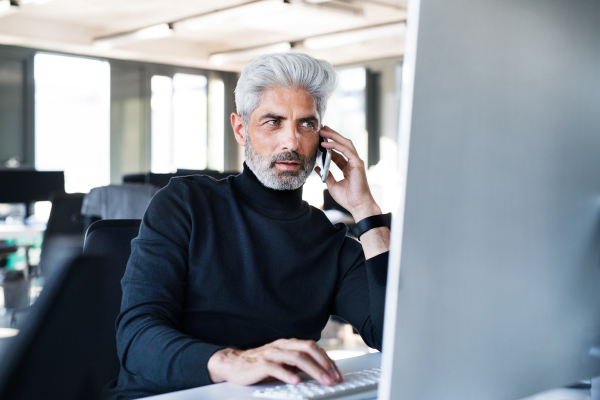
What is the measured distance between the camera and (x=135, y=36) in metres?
6.77

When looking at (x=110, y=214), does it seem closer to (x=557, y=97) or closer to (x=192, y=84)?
(x=557, y=97)

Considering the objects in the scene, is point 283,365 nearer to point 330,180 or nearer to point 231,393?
point 231,393

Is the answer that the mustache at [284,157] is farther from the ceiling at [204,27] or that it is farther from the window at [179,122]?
the window at [179,122]

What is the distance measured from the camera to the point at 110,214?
3168 millimetres

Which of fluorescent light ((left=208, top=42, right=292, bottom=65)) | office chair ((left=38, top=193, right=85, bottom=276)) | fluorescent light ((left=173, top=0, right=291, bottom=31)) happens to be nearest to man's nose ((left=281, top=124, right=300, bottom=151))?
office chair ((left=38, top=193, right=85, bottom=276))

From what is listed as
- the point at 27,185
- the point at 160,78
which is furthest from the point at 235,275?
the point at 160,78

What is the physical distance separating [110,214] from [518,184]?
287 cm

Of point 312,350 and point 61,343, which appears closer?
point 312,350

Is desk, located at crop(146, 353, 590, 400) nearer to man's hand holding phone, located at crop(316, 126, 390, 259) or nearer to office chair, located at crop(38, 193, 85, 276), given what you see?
man's hand holding phone, located at crop(316, 126, 390, 259)

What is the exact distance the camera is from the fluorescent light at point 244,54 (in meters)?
7.31

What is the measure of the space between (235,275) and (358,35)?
5642 mm

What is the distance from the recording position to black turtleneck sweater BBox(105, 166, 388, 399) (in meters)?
1.12

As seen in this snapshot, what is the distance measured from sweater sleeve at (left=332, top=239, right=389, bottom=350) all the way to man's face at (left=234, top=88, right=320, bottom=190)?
10.2 inches

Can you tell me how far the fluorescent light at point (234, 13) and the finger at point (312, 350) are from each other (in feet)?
16.1
